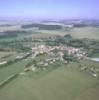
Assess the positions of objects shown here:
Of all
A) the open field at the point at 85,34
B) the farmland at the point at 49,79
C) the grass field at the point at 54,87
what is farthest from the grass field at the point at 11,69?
the open field at the point at 85,34

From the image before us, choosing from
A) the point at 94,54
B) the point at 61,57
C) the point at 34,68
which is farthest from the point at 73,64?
the point at 94,54

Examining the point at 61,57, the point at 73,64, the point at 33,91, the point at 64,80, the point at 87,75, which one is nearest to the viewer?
the point at 33,91

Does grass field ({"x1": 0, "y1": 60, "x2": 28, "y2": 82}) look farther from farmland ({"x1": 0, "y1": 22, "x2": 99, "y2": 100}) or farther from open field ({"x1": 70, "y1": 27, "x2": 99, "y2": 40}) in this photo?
open field ({"x1": 70, "y1": 27, "x2": 99, "y2": 40})

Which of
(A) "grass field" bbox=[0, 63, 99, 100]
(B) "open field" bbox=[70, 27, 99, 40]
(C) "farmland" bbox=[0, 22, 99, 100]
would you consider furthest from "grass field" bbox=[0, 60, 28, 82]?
(B) "open field" bbox=[70, 27, 99, 40]

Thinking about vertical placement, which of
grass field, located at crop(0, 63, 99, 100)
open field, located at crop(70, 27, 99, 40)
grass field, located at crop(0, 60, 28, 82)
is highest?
grass field, located at crop(0, 63, 99, 100)

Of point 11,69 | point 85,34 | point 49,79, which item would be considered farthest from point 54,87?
point 85,34

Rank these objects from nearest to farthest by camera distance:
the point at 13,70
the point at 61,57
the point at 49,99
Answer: the point at 49,99
the point at 13,70
the point at 61,57

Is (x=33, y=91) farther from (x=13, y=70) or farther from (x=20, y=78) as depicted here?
(x=13, y=70)

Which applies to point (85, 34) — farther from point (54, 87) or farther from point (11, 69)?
point (54, 87)
